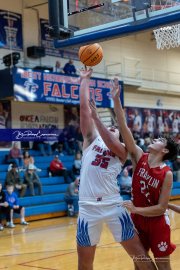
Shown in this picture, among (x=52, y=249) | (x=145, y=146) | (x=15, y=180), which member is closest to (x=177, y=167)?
(x=145, y=146)

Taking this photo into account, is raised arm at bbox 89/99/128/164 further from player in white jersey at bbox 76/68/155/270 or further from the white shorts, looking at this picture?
the white shorts

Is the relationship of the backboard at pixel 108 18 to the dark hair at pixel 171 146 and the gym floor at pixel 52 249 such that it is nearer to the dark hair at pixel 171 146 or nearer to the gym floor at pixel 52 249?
the dark hair at pixel 171 146

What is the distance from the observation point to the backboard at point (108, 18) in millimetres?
4562

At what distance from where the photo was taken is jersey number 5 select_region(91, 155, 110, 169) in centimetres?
360

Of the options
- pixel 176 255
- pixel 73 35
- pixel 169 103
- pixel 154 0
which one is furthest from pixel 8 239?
pixel 169 103

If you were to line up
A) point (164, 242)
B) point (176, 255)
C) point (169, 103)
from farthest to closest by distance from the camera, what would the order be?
point (169, 103), point (176, 255), point (164, 242)

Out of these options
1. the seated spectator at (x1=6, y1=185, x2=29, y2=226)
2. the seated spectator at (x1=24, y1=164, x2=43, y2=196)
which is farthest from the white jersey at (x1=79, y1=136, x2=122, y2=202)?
the seated spectator at (x1=24, y1=164, x2=43, y2=196)

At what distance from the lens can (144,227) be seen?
3.56 metres

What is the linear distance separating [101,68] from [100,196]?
15875 millimetres

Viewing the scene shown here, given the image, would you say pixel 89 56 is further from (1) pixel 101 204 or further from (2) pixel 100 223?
(2) pixel 100 223

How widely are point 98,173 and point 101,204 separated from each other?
30 centimetres

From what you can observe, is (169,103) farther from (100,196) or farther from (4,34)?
(100,196)

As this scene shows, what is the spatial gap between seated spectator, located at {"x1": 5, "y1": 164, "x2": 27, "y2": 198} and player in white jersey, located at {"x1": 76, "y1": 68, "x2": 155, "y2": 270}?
319 inches

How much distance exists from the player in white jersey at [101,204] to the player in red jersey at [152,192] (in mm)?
124
